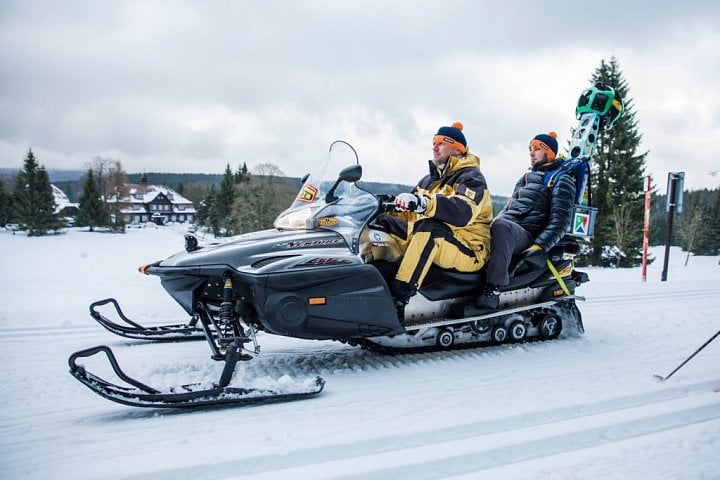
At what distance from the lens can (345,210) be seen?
12.7ft

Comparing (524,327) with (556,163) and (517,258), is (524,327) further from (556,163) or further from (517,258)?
(556,163)

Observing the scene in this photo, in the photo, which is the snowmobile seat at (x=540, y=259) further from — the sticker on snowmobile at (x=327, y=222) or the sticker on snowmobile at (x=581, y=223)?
the sticker on snowmobile at (x=327, y=222)

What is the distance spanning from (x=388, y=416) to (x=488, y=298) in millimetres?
1679

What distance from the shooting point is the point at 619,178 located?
75.8 feet

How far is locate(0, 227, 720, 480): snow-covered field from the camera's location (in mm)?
2340

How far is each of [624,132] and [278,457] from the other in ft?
81.3

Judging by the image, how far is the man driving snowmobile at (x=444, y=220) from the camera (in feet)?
12.4

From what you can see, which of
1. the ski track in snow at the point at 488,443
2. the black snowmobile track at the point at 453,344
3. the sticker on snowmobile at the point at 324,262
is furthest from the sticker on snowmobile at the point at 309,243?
the ski track in snow at the point at 488,443

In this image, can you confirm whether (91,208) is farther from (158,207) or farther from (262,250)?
(262,250)

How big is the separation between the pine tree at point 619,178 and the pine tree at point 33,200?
42.5 m

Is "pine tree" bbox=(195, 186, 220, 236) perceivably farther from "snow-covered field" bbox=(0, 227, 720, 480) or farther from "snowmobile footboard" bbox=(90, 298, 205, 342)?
"snow-covered field" bbox=(0, 227, 720, 480)

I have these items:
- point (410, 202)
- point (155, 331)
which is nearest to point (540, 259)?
point (410, 202)

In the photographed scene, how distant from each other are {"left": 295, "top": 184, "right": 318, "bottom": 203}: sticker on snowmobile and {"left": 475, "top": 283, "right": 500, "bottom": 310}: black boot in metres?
1.66

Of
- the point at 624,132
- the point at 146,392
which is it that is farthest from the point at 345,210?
the point at 624,132
